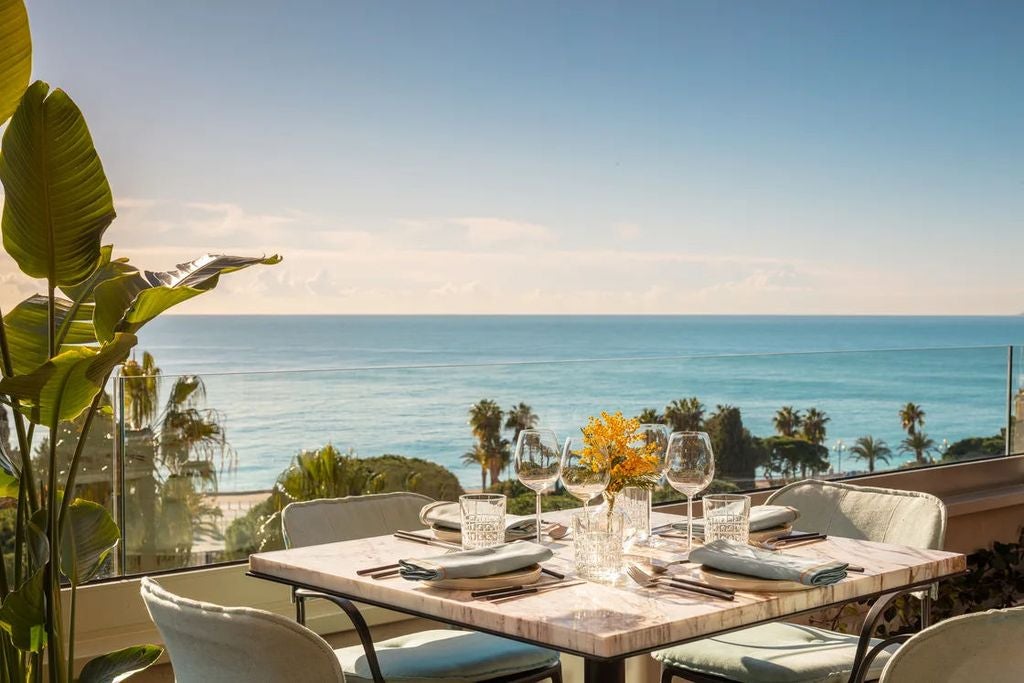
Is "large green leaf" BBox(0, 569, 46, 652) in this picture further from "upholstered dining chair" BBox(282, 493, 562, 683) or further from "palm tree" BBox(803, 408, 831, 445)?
"palm tree" BBox(803, 408, 831, 445)

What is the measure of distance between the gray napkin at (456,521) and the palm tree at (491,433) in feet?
3.85

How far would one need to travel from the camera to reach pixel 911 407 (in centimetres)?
550

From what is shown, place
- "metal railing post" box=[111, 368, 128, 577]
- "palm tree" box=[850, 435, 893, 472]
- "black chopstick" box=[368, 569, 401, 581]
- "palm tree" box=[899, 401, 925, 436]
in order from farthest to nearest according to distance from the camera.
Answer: "palm tree" box=[899, 401, 925, 436] → "palm tree" box=[850, 435, 893, 472] → "metal railing post" box=[111, 368, 128, 577] → "black chopstick" box=[368, 569, 401, 581]

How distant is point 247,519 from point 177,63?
91.2 ft

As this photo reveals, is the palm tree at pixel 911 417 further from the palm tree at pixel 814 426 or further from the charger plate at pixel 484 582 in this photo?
the charger plate at pixel 484 582

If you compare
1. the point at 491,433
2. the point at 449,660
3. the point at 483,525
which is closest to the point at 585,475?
the point at 483,525

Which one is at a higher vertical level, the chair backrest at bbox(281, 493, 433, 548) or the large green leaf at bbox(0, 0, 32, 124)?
the large green leaf at bbox(0, 0, 32, 124)

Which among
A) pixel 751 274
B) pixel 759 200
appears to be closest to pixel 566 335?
pixel 751 274

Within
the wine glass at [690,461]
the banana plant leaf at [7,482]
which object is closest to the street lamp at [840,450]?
the wine glass at [690,461]

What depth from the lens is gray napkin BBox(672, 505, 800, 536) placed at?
8.60 feet

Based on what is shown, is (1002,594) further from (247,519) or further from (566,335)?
(566,335)

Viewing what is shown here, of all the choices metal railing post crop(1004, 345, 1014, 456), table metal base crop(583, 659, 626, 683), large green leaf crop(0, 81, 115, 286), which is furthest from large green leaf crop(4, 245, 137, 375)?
metal railing post crop(1004, 345, 1014, 456)

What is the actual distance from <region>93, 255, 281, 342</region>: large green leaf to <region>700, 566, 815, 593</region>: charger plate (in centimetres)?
105

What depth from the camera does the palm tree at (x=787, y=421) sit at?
497 centimetres
